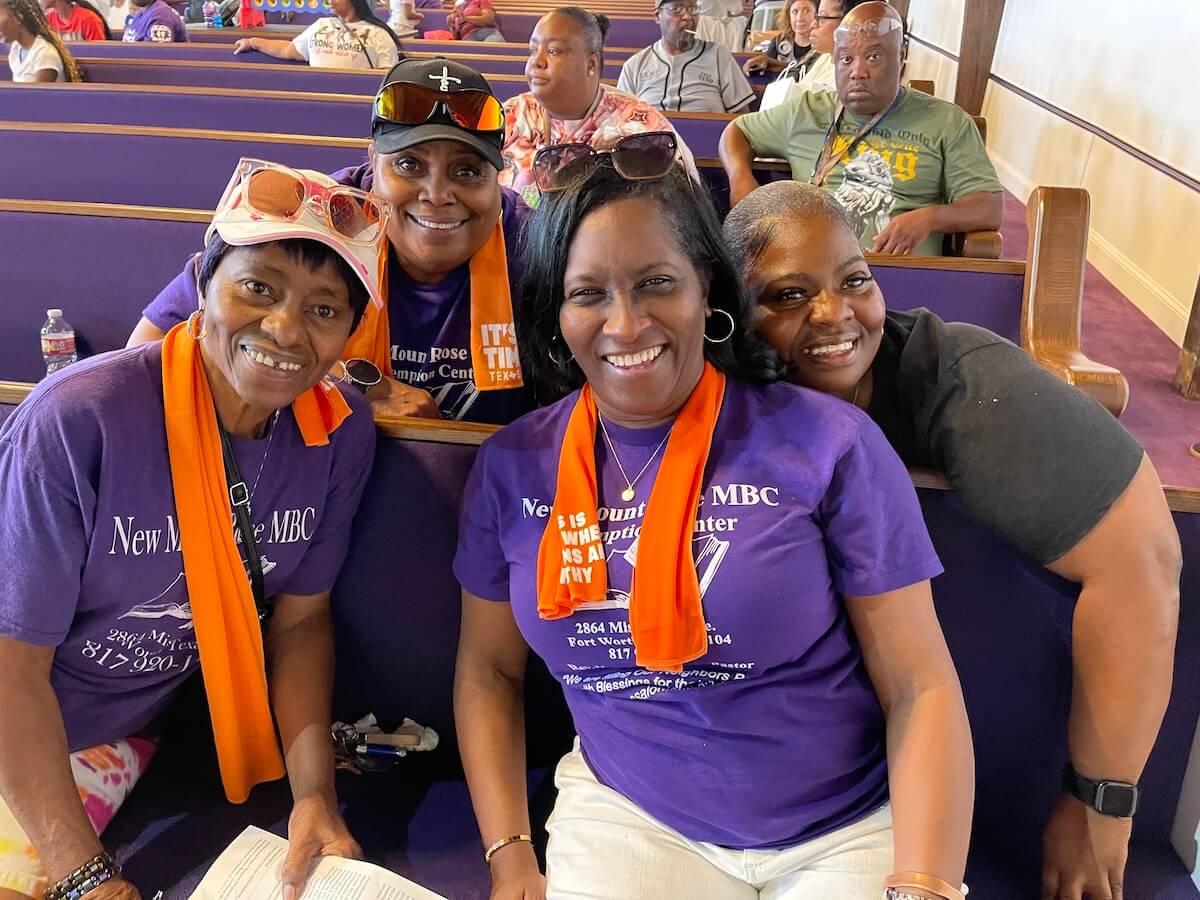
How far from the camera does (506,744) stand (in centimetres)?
123

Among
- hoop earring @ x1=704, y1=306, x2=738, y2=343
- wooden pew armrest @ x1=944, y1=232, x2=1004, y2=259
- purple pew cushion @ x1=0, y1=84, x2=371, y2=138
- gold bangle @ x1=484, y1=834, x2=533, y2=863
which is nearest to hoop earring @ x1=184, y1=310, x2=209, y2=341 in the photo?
hoop earring @ x1=704, y1=306, x2=738, y2=343

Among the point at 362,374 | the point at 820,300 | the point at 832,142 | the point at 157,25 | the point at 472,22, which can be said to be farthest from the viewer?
the point at 472,22

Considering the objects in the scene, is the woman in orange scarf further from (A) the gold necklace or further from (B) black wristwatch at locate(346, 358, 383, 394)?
(A) the gold necklace

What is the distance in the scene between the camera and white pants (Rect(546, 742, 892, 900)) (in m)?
1.05

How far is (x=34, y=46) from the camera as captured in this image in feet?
13.4

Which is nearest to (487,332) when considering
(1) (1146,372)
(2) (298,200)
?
(2) (298,200)

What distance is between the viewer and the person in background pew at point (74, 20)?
584cm

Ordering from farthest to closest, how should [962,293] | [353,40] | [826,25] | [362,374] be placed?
1. [353,40]
2. [826,25]
3. [962,293]
4. [362,374]

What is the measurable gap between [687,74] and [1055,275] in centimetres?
254

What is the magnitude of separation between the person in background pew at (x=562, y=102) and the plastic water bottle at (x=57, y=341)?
1.19 meters

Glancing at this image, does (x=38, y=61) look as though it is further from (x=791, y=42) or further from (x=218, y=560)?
(x=218, y=560)

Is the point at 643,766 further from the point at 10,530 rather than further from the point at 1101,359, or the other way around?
the point at 1101,359

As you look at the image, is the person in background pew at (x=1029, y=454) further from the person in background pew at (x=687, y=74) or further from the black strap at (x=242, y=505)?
the person in background pew at (x=687, y=74)

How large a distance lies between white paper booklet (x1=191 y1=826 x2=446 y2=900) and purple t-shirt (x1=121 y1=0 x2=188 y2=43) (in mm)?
5897
